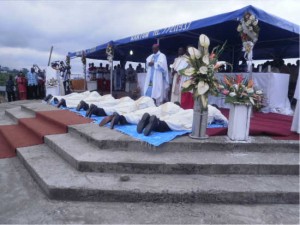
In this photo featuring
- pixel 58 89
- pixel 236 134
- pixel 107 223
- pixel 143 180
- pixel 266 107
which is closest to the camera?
pixel 107 223

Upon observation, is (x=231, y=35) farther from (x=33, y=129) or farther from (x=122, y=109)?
(x=33, y=129)

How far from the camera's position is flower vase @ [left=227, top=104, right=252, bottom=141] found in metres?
3.71

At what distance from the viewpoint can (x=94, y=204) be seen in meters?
2.85

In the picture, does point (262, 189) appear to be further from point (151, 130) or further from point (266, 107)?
point (266, 107)

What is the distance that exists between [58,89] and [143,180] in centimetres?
818

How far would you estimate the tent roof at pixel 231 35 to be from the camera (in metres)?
5.75

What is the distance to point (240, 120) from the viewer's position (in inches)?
147

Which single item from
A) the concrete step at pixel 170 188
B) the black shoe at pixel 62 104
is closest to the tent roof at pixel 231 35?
the black shoe at pixel 62 104

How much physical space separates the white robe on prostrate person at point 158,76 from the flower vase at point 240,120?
3.88 meters

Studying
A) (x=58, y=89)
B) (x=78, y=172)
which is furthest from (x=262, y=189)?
(x=58, y=89)

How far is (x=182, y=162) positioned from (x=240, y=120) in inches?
43.0

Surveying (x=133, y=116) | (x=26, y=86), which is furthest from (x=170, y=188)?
(x=26, y=86)

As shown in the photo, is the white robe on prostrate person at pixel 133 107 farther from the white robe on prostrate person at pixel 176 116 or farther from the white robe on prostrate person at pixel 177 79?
the white robe on prostrate person at pixel 177 79

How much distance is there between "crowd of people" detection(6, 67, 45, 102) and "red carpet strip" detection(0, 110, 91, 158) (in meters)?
7.11
